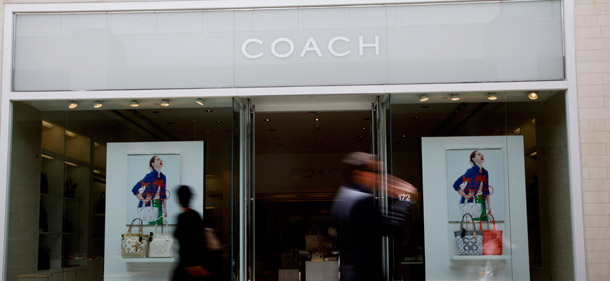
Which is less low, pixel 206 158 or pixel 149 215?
pixel 206 158

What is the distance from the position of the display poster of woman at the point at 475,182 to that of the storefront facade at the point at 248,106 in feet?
0.07

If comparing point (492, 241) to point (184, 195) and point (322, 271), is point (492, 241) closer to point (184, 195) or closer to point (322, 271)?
point (184, 195)

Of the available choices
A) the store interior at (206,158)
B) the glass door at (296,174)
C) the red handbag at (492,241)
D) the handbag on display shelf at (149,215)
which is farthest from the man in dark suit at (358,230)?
the handbag on display shelf at (149,215)

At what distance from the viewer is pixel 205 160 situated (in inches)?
246

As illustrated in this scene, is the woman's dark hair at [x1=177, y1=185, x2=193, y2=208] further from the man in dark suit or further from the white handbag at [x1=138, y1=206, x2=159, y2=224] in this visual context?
the man in dark suit

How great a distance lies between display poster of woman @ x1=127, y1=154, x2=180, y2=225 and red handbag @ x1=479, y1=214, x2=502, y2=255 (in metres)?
2.90

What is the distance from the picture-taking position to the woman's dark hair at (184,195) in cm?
592

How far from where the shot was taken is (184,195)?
6098 mm

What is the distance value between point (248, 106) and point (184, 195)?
42.7 inches

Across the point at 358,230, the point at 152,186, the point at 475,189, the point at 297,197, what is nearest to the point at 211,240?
the point at 152,186

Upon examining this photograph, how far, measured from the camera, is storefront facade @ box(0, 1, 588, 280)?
6031mm

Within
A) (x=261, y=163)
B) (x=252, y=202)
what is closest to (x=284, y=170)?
(x=261, y=163)

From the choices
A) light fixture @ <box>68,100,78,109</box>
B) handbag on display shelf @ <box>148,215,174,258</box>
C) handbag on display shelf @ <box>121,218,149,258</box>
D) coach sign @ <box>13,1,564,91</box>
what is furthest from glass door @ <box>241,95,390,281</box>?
light fixture @ <box>68,100,78,109</box>

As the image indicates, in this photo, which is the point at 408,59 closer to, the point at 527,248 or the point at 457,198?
the point at 457,198
